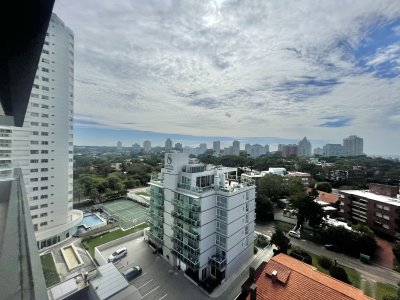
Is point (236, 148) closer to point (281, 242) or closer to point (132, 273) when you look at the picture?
point (281, 242)

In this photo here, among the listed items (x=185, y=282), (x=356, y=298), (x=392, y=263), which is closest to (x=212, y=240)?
(x=185, y=282)

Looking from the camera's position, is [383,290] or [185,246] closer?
[383,290]

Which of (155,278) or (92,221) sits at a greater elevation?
A: (92,221)

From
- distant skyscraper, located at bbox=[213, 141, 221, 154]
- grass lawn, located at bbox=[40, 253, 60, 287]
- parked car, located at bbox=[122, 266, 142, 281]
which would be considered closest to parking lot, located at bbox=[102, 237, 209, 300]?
parked car, located at bbox=[122, 266, 142, 281]

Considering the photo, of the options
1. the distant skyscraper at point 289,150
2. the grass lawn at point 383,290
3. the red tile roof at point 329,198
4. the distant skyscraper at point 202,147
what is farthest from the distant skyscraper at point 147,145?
the grass lawn at point 383,290

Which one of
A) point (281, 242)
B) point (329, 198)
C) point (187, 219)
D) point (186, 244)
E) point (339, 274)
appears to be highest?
point (187, 219)

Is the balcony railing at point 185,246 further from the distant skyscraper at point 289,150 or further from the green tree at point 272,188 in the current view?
the distant skyscraper at point 289,150

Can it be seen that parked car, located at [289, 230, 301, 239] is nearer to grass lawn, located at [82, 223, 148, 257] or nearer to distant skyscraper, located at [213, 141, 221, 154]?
grass lawn, located at [82, 223, 148, 257]

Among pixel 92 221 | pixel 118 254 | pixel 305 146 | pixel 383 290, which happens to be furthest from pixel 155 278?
pixel 305 146
